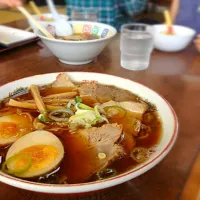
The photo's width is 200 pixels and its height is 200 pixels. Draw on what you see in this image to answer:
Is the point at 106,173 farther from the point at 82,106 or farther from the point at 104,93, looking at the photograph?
the point at 104,93

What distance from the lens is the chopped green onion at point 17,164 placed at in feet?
2.02

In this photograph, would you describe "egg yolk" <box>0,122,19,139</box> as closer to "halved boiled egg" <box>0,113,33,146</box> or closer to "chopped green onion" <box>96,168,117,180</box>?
"halved boiled egg" <box>0,113,33,146</box>

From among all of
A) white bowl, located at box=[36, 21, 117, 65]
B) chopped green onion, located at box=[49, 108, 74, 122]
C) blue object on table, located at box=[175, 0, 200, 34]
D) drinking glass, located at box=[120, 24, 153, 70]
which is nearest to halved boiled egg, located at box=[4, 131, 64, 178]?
chopped green onion, located at box=[49, 108, 74, 122]

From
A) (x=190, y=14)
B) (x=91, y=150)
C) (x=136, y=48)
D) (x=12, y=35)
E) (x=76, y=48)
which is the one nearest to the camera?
(x=91, y=150)

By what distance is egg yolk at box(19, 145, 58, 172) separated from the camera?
64cm

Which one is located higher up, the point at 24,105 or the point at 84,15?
the point at 24,105

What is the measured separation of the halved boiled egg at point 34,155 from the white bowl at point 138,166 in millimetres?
48

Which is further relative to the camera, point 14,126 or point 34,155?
point 14,126

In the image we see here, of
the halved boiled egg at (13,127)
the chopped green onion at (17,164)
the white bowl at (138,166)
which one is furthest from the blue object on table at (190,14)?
the chopped green onion at (17,164)

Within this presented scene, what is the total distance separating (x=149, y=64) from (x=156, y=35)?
0.81 feet

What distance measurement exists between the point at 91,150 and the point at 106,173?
0.09 m

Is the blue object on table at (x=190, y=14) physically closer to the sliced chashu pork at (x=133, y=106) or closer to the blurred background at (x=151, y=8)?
the blurred background at (x=151, y=8)

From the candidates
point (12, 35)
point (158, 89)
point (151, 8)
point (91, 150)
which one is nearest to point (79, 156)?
point (91, 150)

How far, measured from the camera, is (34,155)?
661 millimetres
